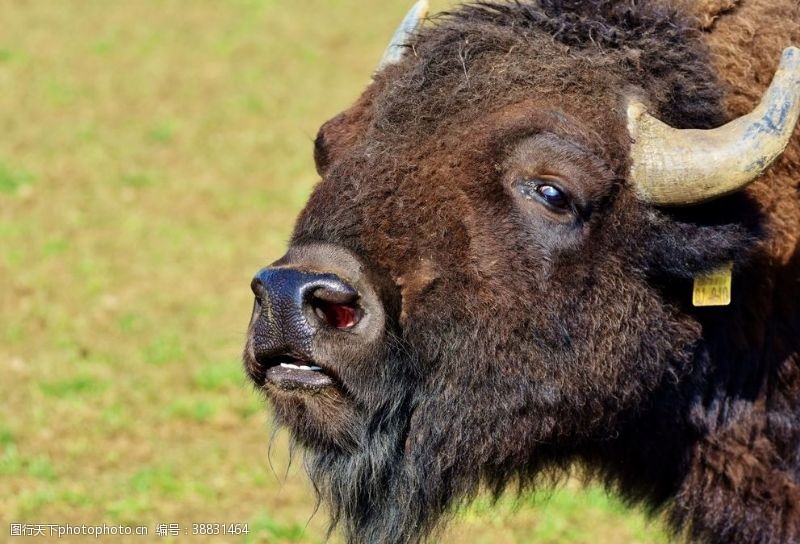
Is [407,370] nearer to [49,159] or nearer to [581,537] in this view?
[581,537]

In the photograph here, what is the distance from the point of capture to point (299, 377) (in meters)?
4.23

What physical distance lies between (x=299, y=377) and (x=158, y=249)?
29.7 ft

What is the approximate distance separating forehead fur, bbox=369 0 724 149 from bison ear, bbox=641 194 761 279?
0.37 metres

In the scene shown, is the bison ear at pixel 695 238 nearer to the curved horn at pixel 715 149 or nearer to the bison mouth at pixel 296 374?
the curved horn at pixel 715 149

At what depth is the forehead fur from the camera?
14.6 feet

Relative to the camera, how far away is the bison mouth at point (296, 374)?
422cm

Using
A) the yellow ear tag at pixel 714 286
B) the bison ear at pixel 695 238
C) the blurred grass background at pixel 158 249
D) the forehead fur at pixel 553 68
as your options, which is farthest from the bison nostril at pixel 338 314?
the blurred grass background at pixel 158 249

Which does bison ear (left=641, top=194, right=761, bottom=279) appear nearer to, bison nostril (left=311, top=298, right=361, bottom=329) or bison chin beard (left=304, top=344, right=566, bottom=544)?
bison chin beard (left=304, top=344, right=566, bottom=544)

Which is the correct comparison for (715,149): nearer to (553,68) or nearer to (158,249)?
(553,68)

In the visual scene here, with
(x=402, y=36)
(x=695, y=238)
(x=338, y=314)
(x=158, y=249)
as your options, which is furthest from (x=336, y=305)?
(x=158, y=249)

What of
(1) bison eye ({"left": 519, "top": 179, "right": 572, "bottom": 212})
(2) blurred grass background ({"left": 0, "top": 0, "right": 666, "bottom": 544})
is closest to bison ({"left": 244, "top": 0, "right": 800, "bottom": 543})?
(1) bison eye ({"left": 519, "top": 179, "right": 572, "bottom": 212})

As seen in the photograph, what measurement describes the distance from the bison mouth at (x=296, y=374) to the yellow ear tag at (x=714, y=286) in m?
1.44

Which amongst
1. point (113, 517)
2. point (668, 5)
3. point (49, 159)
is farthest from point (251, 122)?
point (668, 5)

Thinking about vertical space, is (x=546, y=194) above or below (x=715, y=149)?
below
